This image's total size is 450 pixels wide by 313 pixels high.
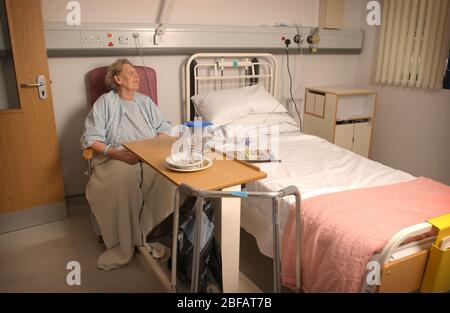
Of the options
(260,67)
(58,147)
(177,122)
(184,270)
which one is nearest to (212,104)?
(177,122)

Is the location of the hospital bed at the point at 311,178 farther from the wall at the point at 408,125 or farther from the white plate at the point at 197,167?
the wall at the point at 408,125

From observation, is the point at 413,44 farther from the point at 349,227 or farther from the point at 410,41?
the point at 349,227

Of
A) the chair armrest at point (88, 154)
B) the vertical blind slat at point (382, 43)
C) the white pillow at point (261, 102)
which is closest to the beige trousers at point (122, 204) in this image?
the chair armrest at point (88, 154)

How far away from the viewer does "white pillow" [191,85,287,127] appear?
2.75 metres

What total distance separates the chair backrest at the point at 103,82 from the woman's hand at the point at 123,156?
0.55m

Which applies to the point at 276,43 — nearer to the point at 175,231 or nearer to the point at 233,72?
the point at 233,72

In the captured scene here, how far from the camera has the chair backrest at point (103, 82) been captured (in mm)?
2529

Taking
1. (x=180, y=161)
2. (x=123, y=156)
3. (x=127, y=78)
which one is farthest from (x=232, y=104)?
(x=180, y=161)

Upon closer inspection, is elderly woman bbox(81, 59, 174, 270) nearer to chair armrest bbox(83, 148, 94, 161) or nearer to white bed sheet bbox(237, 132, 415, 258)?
chair armrest bbox(83, 148, 94, 161)

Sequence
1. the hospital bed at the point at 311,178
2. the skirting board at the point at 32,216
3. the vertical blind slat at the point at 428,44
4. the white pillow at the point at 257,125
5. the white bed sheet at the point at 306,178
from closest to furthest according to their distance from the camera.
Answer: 1. the hospital bed at the point at 311,178
2. the white bed sheet at the point at 306,178
3. the skirting board at the point at 32,216
4. the white pillow at the point at 257,125
5. the vertical blind slat at the point at 428,44

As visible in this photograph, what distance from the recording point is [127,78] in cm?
231

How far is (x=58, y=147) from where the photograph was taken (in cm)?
256

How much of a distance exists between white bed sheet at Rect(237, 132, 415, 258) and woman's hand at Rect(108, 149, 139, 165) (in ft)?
2.24

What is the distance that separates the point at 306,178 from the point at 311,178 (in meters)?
0.03
